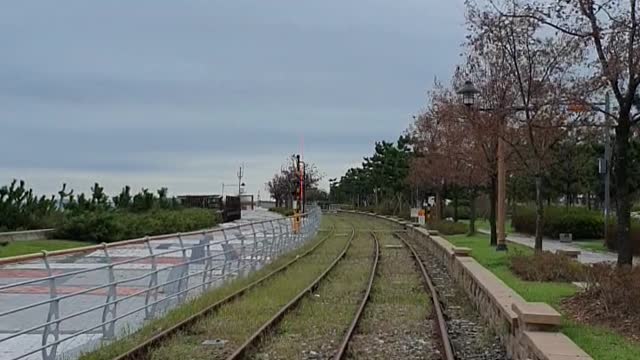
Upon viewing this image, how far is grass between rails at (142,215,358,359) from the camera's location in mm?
10252

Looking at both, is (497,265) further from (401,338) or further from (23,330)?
(23,330)

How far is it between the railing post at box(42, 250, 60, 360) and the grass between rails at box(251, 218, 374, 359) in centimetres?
243

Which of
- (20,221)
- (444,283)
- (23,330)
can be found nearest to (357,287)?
(444,283)

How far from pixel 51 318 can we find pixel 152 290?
3.70 metres

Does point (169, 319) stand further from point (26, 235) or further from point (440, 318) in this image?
point (26, 235)

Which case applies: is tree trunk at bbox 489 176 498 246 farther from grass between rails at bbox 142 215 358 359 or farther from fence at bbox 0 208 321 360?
fence at bbox 0 208 321 360

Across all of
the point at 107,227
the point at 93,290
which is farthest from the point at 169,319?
the point at 107,227

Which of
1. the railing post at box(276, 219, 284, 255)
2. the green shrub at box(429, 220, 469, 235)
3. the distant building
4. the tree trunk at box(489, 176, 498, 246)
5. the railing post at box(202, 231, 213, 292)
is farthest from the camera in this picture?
the distant building

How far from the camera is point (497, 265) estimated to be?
1812 cm

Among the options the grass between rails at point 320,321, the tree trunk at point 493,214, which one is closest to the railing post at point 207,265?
the grass between rails at point 320,321

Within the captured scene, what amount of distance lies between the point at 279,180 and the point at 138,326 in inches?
4110

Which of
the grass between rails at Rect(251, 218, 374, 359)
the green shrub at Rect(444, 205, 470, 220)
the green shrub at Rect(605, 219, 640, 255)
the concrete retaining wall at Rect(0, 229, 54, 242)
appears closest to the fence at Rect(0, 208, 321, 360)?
the grass between rails at Rect(251, 218, 374, 359)

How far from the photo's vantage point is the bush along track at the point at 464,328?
10.4m

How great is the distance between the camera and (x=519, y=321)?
9062 mm
